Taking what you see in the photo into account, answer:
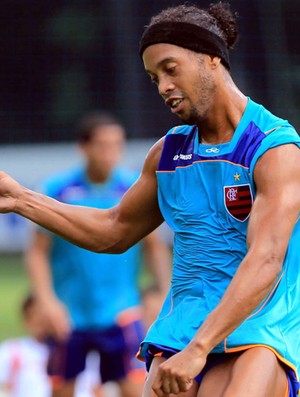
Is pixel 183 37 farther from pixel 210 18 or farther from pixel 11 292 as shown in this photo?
pixel 11 292

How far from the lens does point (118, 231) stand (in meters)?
5.73

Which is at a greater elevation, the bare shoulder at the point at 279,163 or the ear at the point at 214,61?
the ear at the point at 214,61

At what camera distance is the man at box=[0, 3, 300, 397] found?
4844mm

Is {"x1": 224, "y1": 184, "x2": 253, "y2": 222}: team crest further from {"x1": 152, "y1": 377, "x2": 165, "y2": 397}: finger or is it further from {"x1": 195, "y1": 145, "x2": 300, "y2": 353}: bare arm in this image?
{"x1": 152, "y1": 377, "x2": 165, "y2": 397}: finger

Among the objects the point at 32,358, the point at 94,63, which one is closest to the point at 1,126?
the point at 94,63

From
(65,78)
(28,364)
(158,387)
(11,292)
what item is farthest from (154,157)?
(11,292)

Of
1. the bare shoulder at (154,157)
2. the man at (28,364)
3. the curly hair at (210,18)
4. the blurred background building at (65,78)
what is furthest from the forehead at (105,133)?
the blurred background building at (65,78)

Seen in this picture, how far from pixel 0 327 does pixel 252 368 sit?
928 cm

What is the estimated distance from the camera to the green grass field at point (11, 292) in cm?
1381

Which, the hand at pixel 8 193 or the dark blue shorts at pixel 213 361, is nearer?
the dark blue shorts at pixel 213 361

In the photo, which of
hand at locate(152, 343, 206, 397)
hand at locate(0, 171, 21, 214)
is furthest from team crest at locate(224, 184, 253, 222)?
hand at locate(0, 171, 21, 214)

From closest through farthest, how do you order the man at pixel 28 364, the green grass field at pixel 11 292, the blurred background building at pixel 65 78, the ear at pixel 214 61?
the ear at pixel 214 61, the man at pixel 28 364, the green grass field at pixel 11 292, the blurred background building at pixel 65 78

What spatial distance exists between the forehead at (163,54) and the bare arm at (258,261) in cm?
55

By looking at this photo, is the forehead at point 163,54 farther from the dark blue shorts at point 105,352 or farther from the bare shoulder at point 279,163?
the dark blue shorts at point 105,352
